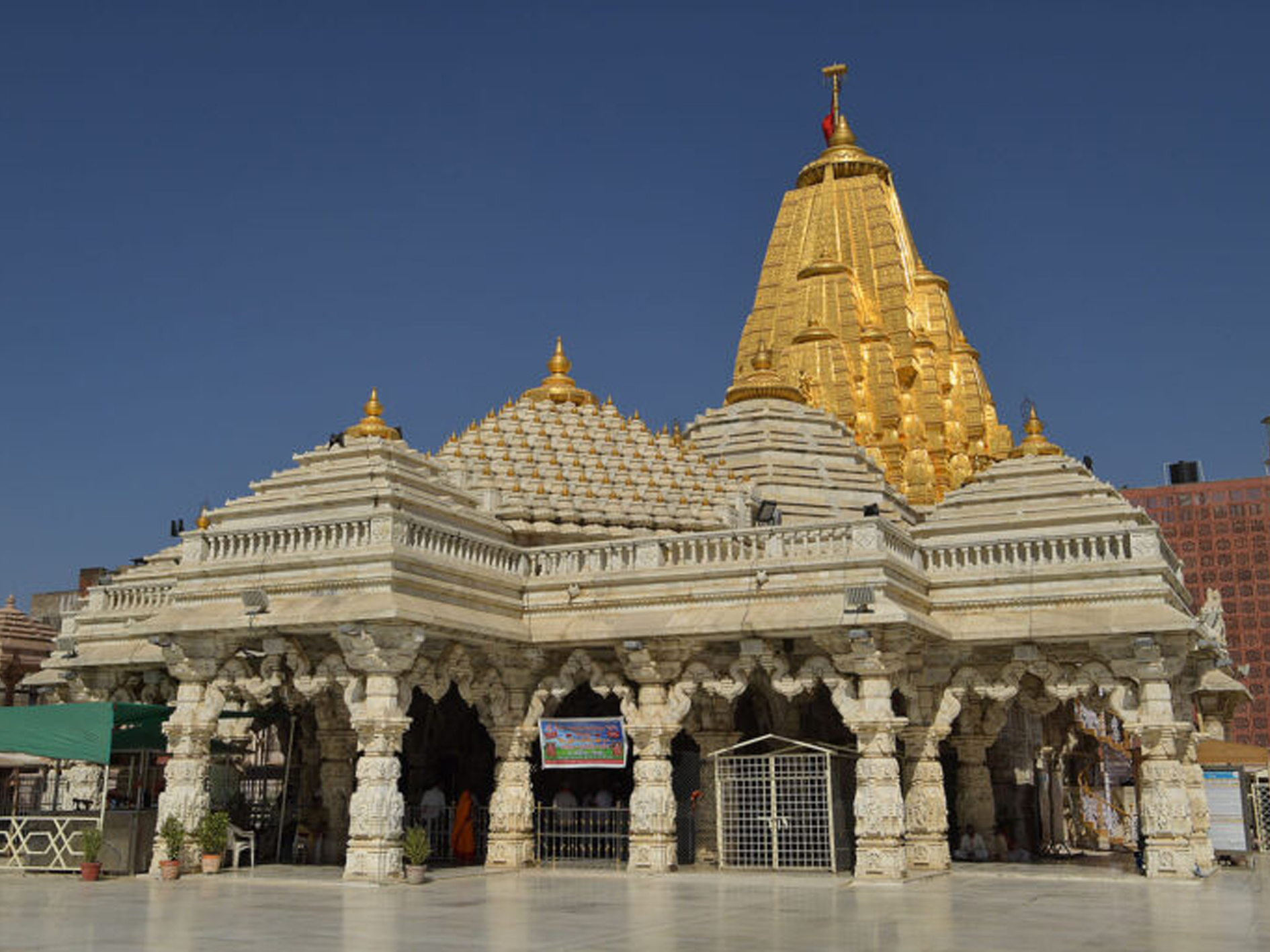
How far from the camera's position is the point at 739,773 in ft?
78.7

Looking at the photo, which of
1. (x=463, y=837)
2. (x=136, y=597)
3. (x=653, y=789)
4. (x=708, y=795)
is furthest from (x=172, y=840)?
(x=136, y=597)

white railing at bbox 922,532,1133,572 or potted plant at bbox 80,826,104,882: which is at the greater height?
white railing at bbox 922,532,1133,572

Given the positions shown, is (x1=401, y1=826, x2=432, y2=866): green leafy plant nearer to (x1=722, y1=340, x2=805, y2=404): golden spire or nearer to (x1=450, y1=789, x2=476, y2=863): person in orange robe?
(x1=450, y1=789, x2=476, y2=863): person in orange robe

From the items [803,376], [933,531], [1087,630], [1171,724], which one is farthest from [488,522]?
[803,376]

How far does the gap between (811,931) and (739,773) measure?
30.1ft

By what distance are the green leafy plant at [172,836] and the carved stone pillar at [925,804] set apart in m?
12.6

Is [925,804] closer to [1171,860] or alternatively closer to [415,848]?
[1171,860]

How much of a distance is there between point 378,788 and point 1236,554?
81.3 metres

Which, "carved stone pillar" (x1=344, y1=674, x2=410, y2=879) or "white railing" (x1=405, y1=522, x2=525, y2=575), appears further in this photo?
"white railing" (x1=405, y1=522, x2=525, y2=575)

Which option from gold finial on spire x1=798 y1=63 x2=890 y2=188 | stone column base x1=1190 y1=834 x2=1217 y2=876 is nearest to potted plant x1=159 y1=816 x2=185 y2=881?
stone column base x1=1190 y1=834 x2=1217 y2=876

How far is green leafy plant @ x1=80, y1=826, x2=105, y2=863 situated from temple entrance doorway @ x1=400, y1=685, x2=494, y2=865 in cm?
667

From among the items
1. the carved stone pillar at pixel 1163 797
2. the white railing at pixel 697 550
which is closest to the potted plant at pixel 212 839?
the white railing at pixel 697 550

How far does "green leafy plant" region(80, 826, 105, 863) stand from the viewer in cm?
2200

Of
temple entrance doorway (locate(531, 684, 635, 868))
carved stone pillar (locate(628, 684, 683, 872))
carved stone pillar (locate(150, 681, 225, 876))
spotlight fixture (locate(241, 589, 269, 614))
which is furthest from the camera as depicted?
temple entrance doorway (locate(531, 684, 635, 868))
